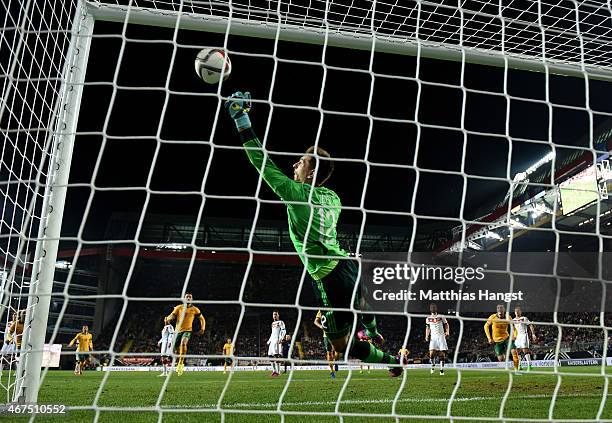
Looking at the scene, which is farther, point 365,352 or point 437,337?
point 437,337

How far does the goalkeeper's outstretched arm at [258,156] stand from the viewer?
9.88ft

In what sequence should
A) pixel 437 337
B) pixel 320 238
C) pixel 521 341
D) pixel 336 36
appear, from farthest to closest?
pixel 521 341 < pixel 437 337 < pixel 336 36 < pixel 320 238

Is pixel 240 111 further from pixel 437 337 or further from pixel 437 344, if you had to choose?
pixel 437 337

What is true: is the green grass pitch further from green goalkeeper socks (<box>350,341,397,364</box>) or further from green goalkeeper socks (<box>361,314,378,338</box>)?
green goalkeeper socks (<box>361,314,378,338</box>)

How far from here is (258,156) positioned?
3195 millimetres

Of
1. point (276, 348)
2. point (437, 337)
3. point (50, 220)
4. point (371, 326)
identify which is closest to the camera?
point (50, 220)

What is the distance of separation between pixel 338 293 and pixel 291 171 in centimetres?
1578

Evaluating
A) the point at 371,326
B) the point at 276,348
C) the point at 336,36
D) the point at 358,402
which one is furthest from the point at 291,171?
the point at 336,36

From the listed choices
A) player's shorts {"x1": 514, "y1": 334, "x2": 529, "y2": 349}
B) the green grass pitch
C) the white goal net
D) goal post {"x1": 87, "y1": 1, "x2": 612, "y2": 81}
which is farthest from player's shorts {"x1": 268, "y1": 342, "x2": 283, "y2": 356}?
goal post {"x1": 87, "y1": 1, "x2": 612, "y2": 81}

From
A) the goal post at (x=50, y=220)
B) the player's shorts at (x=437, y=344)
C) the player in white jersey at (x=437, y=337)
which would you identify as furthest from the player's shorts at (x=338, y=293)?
the player's shorts at (x=437, y=344)

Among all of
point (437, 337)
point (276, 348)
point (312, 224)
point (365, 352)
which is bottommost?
point (276, 348)

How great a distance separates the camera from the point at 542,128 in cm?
2078

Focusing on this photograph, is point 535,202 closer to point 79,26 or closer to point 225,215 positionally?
point 225,215

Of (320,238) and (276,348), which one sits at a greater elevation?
(320,238)
